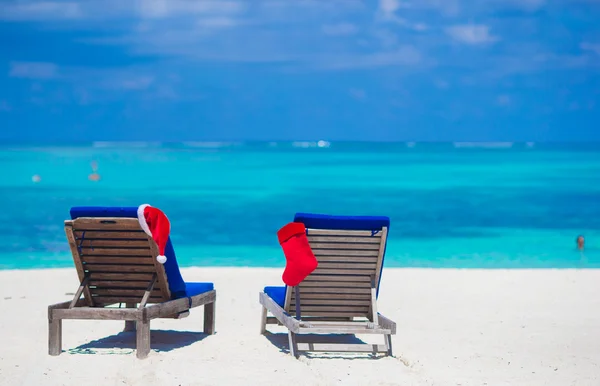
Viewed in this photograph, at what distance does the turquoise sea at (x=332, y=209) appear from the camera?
1602 cm

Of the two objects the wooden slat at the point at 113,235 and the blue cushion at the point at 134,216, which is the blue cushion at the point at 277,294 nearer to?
the blue cushion at the point at 134,216

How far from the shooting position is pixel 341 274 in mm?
5617

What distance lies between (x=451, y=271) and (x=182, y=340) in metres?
5.10

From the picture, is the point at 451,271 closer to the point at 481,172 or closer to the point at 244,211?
the point at 244,211

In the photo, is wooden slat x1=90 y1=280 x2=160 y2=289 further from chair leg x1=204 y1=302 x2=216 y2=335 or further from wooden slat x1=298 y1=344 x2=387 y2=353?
wooden slat x1=298 y1=344 x2=387 y2=353

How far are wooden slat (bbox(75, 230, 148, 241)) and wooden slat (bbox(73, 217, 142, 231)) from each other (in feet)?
0.11

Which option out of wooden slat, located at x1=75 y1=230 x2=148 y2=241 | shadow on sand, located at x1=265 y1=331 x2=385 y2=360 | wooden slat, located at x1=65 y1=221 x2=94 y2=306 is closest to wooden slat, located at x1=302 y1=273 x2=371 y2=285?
shadow on sand, located at x1=265 y1=331 x2=385 y2=360

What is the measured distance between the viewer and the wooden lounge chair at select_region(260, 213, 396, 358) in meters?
5.43

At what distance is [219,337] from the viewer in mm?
6168

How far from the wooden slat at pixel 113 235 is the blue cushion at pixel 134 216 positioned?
115 mm

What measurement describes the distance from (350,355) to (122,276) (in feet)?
5.09

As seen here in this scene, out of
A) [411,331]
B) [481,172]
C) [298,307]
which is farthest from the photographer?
[481,172]

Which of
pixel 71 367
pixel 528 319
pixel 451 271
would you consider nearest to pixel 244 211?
pixel 451 271

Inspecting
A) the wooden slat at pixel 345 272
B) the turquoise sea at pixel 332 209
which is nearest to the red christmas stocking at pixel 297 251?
the wooden slat at pixel 345 272
